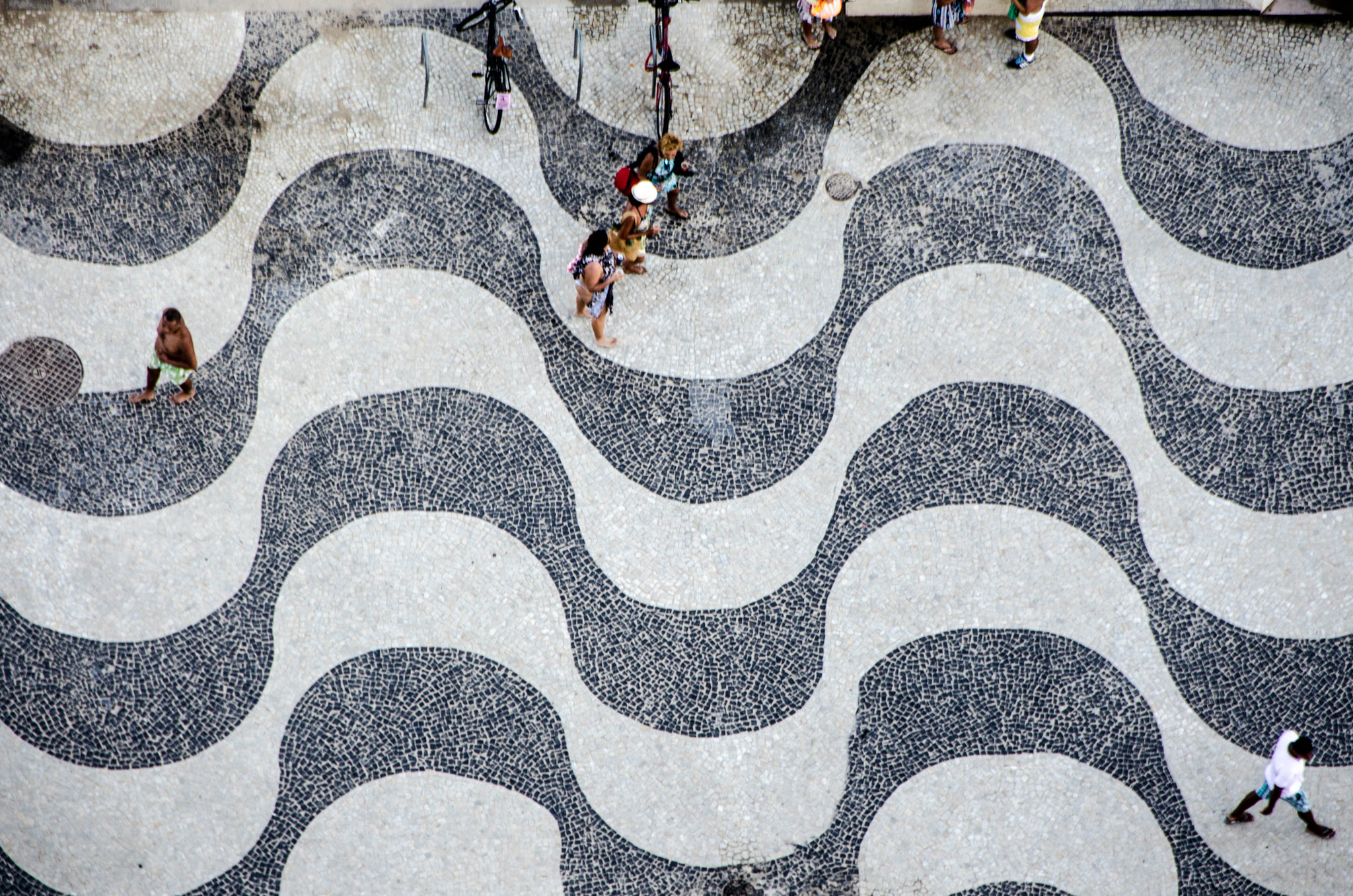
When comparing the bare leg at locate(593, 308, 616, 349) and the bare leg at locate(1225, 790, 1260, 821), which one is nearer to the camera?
the bare leg at locate(1225, 790, 1260, 821)

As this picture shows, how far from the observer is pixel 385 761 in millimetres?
7082

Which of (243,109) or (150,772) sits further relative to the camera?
(243,109)

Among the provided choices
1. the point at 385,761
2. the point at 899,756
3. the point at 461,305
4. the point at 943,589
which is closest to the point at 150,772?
the point at 385,761

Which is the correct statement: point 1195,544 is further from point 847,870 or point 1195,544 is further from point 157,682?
point 157,682

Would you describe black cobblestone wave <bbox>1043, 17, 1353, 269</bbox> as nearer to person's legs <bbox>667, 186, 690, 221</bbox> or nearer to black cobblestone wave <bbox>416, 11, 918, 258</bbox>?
black cobblestone wave <bbox>416, 11, 918, 258</bbox>

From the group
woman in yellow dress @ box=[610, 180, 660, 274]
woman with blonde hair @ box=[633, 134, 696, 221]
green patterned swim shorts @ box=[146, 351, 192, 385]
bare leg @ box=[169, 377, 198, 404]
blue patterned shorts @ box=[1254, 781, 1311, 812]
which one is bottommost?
blue patterned shorts @ box=[1254, 781, 1311, 812]

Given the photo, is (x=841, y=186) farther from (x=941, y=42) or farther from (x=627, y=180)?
(x=627, y=180)

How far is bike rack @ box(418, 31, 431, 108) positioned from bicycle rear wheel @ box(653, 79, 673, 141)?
1733 mm

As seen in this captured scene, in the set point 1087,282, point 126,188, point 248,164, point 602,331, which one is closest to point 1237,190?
point 1087,282

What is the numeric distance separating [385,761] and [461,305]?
11.0 ft

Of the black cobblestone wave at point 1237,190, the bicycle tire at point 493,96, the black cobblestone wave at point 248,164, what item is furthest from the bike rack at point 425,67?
the black cobblestone wave at point 1237,190

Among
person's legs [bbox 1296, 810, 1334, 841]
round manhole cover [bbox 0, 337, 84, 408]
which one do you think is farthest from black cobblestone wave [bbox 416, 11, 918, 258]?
person's legs [bbox 1296, 810, 1334, 841]

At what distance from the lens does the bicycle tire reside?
Result: 747 cm

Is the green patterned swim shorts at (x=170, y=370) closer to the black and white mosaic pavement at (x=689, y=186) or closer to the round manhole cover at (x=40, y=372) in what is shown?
the round manhole cover at (x=40, y=372)
